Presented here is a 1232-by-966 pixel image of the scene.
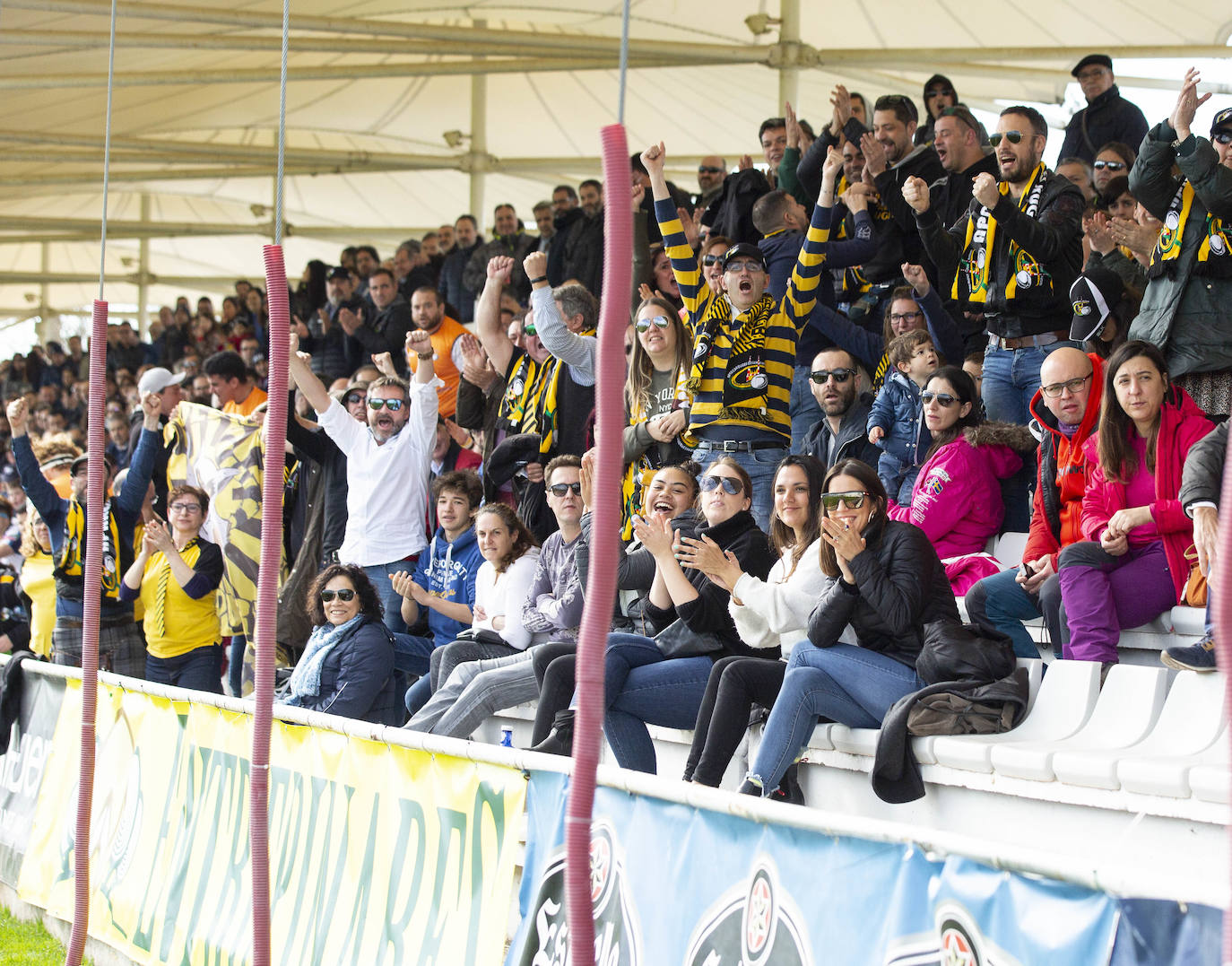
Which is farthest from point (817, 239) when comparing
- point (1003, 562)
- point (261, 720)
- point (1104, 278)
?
point (261, 720)

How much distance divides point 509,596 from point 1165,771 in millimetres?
3490

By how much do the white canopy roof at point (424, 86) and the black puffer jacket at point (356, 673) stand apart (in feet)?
22.7

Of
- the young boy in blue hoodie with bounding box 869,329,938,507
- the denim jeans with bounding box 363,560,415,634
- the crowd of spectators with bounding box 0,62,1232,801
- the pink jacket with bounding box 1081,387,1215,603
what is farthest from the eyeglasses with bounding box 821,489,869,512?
the denim jeans with bounding box 363,560,415,634

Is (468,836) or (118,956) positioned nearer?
(468,836)

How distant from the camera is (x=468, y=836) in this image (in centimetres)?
406

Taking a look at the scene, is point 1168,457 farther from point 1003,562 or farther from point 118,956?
point 118,956

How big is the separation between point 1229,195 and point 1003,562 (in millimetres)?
1687

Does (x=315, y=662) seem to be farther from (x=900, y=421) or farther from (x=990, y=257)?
(x=990, y=257)

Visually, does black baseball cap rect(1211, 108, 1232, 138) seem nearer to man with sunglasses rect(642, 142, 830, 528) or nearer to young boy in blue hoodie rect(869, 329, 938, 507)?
young boy in blue hoodie rect(869, 329, 938, 507)

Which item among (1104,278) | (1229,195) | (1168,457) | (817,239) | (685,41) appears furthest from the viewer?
(685,41)

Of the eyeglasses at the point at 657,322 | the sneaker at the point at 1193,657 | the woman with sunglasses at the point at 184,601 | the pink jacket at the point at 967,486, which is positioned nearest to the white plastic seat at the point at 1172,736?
the sneaker at the point at 1193,657

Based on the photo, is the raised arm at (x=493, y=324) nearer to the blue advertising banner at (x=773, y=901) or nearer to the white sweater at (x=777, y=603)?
the white sweater at (x=777, y=603)

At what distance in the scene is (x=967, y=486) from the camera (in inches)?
241

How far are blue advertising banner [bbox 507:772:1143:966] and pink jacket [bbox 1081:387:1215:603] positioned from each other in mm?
2397
